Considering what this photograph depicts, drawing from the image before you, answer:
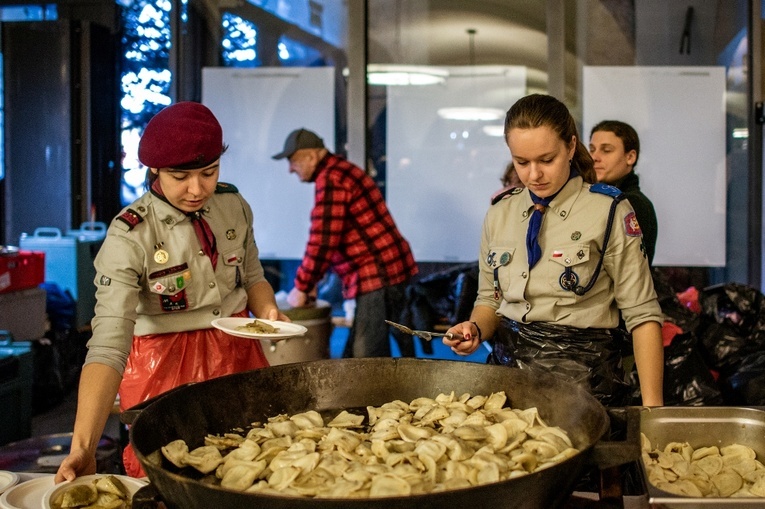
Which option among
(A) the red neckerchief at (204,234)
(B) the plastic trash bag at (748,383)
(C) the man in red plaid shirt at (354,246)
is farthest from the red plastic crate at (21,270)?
(B) the plastic trash bag at (748,383)

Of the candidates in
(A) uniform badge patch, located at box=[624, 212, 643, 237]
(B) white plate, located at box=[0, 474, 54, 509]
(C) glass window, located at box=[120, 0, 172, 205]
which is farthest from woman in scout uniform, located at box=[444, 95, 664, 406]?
(C) glass window, located at box=[120, 0, 172, 205]

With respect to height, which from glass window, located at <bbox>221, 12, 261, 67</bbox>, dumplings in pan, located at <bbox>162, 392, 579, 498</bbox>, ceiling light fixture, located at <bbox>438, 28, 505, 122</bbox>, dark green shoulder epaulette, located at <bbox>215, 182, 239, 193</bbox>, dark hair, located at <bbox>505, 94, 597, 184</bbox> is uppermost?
Result: glass window, located at <bbox>221, 12, 261, 67</bbox>

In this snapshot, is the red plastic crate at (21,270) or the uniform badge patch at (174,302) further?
the red plastic crate at (21,270)

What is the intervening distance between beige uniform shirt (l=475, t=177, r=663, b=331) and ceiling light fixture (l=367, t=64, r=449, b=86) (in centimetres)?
336

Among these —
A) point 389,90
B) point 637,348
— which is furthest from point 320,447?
point 389,90

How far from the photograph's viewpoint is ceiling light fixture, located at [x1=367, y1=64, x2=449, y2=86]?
5.65m

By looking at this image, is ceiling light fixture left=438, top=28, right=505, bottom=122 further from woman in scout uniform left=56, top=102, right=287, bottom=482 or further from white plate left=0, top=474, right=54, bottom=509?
white plate left=0, top=474, right=54, bottom=509

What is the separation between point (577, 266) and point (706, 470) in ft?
2.07

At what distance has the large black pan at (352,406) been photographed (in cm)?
126

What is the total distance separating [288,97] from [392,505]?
4.82 m

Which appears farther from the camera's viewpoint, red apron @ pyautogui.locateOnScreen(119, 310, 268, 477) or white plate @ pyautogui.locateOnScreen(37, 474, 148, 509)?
red apron @ pyautogui.locateOnScreen(119, 310, 268, 477)

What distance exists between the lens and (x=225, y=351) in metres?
2.38

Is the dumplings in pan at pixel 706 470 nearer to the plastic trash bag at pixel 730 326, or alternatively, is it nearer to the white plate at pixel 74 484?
the white plate at pixel 74 484

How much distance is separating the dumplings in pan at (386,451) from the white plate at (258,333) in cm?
26
